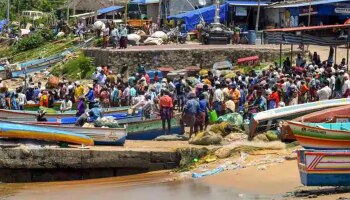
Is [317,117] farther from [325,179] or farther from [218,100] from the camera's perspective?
[325,179]

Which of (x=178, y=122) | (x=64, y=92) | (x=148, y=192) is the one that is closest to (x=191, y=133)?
(x=178, y=122)

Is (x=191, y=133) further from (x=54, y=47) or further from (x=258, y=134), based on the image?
(x=54, y=47)

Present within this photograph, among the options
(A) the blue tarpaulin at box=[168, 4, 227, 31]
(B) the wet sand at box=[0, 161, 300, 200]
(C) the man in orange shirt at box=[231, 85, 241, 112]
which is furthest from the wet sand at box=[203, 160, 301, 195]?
(A) the blue tarpaulin at box=[168, 4, 227, 31]

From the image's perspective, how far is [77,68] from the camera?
39156 mm

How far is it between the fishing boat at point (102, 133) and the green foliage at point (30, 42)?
29744 millimetres

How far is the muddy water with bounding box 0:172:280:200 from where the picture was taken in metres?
17.5

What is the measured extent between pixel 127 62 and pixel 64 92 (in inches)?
350

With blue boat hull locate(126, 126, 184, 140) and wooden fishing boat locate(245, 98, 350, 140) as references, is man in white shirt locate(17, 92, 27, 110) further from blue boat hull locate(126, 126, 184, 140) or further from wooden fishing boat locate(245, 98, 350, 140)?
wooden fishing boat locate(245, 98, 350, 140)

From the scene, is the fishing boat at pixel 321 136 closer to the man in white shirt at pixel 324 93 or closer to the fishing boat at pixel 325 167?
the fishing boat at pixel 325 167

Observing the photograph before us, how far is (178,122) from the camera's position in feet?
77.7

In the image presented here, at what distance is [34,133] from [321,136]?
7509 mm

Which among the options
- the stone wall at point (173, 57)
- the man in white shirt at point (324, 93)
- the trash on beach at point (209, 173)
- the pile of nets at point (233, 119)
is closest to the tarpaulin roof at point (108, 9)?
the stone wall at point (173, 57)

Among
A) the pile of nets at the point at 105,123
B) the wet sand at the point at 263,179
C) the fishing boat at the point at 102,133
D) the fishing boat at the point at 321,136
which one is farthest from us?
the pile of nets at the point at 105,123

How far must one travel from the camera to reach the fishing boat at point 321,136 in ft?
53.6
